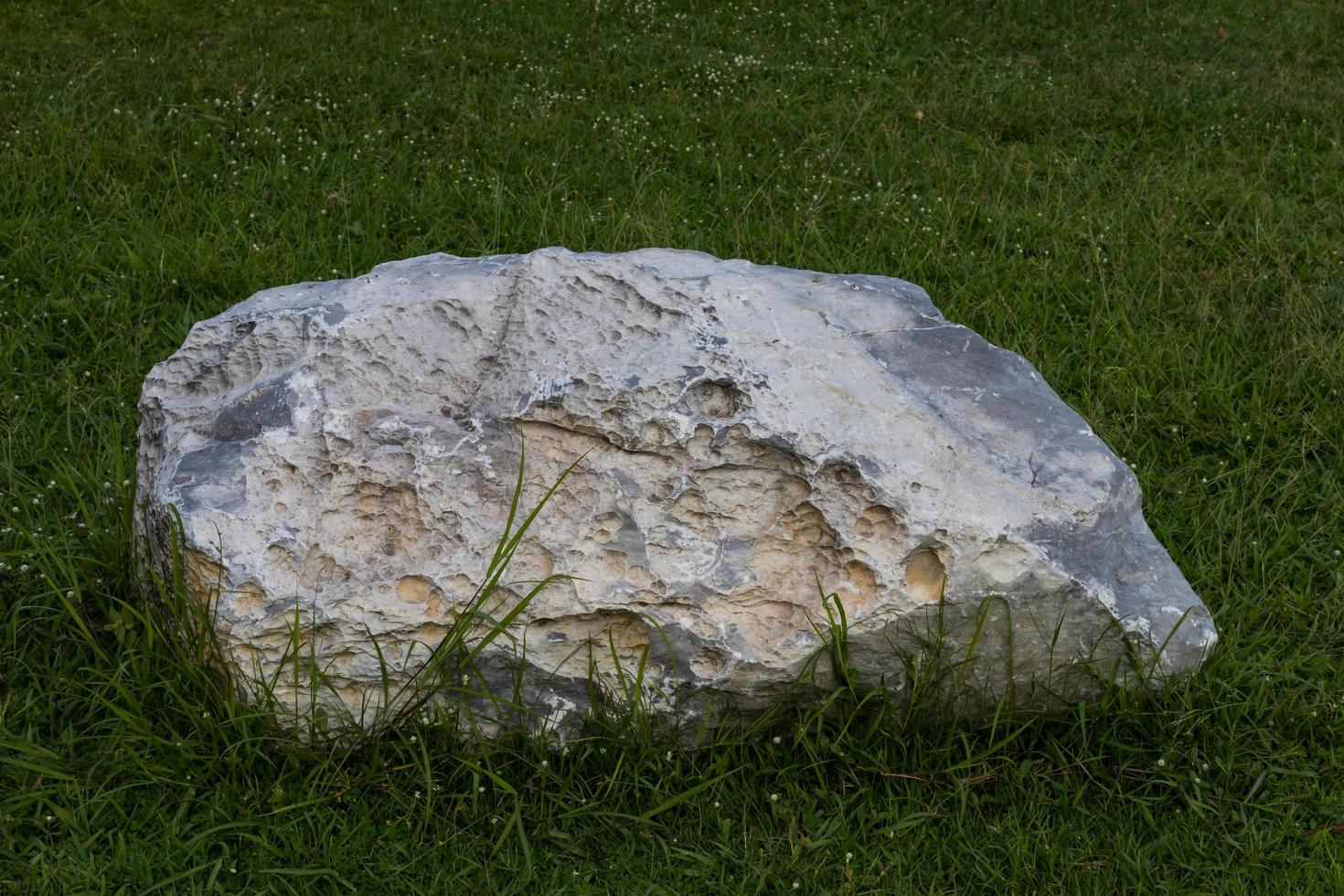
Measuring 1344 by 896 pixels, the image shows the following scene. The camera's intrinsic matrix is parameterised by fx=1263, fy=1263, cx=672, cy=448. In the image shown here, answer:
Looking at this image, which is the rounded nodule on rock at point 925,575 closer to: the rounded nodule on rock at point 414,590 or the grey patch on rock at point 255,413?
the rounded nodule on rock at point 414,590

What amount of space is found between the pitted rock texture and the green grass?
8.9 inches

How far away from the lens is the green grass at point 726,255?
338 cm

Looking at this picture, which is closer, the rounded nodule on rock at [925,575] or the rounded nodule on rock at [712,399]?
the rounded nodule on rock at [925,575]

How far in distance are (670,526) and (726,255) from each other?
2.82m

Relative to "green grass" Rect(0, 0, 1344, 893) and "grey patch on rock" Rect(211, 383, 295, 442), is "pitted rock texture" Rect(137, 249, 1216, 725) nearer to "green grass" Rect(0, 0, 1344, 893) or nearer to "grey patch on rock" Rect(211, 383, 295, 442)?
"grey patch on rock" Rect(211, 383, 295, 442)

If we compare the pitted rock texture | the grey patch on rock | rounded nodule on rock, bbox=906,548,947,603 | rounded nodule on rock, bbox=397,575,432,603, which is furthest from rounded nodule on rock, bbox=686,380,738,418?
the grey patch on rock

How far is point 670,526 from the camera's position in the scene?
343 centimetres

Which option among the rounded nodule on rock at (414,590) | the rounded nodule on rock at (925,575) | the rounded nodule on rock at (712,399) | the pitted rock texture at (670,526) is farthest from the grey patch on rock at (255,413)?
the rounded nodule on rock at (925,575)

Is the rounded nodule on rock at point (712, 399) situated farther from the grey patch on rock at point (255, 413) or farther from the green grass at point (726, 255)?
the grey patch on rock at point (255, 413)

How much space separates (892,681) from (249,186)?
428 cm

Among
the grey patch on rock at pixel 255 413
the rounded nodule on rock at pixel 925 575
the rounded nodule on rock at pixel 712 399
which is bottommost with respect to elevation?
the rounded nodule on rock at pixel 925 575

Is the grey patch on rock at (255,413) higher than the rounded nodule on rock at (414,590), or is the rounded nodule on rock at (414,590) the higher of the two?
the grey patch on rock at (255,413)

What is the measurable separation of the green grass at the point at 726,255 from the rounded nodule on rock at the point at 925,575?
1.36 ft

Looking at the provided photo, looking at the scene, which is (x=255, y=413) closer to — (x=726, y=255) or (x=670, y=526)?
(x=670, y=526)
